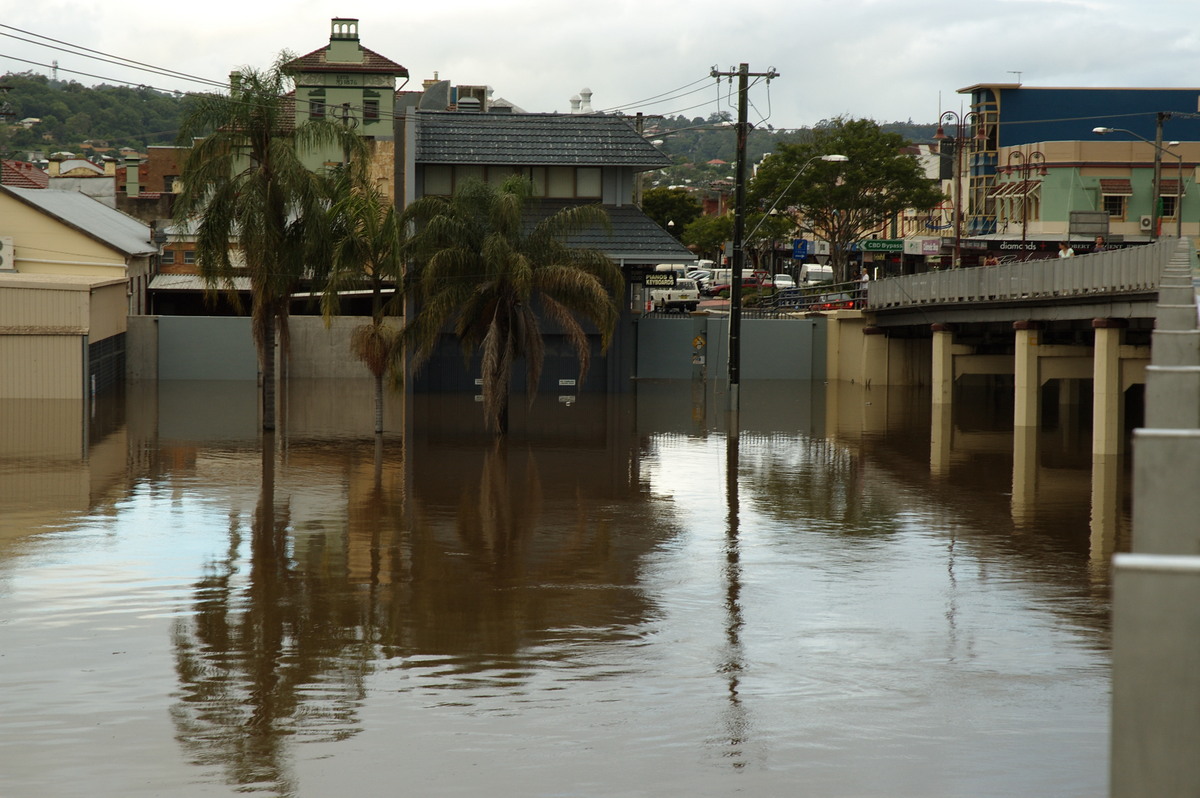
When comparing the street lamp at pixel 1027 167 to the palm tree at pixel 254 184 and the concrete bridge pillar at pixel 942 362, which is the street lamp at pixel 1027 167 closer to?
the concrete bridge pillar at pixel 942 362

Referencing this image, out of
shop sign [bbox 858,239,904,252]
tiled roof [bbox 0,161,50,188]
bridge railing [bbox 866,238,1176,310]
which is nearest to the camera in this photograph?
bridge railing [bbox 866,238,1176,310]

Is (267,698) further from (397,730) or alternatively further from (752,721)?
(752,721)

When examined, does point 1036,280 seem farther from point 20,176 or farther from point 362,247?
point 20,176

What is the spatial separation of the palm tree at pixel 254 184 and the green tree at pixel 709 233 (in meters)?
66.5

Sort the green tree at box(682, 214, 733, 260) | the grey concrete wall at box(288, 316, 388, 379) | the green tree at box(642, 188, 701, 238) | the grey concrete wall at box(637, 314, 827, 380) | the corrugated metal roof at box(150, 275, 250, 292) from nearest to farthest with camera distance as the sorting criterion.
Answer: the grey concrete wall at box(288, 316, 388, 379), the grey concrete wall at box(637, 314, 827, 380), the corrugated metal roof at box(150, 275, 250, 292), the green tree at box(682, 214, 733, 260), the green tree at box(642, 188, 701, 238)

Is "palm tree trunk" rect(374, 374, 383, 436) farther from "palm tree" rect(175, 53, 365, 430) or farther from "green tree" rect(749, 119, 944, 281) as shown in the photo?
"green tree" rect(749, 119, 944, 281)

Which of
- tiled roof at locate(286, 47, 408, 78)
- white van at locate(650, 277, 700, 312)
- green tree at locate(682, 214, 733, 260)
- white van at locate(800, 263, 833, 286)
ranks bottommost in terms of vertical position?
white van at locate(650, 277, 700, 312)

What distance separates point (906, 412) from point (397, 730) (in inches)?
1294

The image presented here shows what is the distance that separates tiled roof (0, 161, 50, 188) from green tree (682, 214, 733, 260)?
48.4 meters

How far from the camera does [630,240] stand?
4466 cm

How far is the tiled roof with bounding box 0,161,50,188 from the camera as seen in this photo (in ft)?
184

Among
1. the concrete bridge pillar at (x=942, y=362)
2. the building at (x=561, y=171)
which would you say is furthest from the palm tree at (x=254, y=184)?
the concrete bridge pillar at (x=942, y=362)

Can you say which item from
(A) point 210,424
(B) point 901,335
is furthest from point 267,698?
(B) point 901,335

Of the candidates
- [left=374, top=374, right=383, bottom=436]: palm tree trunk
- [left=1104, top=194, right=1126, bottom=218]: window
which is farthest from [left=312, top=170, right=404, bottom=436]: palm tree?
[left=1104, top=194, right=1126, bottom=218]: window
